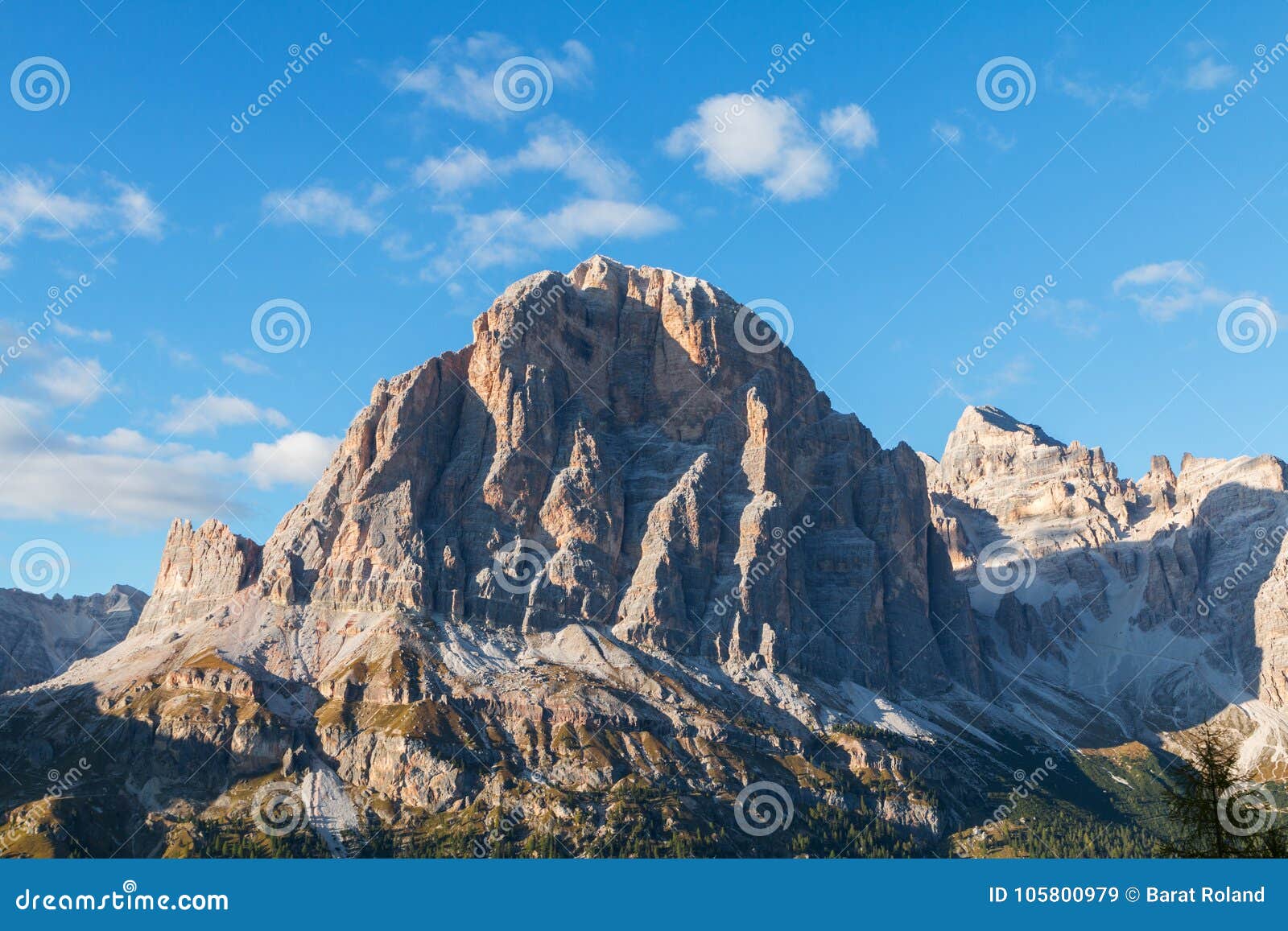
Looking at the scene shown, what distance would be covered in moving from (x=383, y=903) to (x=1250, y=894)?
4960 centimetres

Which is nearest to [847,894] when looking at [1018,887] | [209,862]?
[1018,887]
